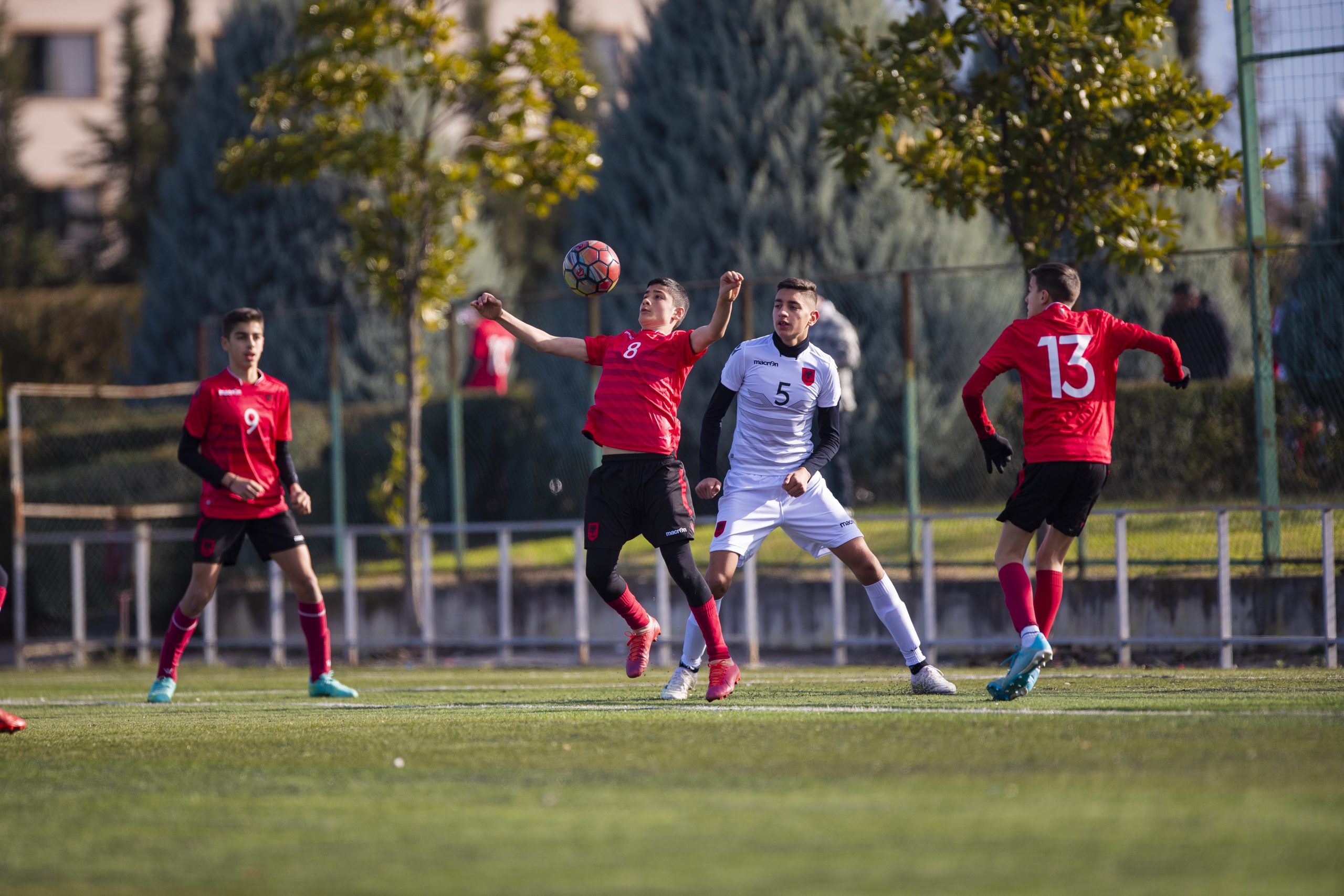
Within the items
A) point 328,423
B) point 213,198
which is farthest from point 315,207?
point 328,423

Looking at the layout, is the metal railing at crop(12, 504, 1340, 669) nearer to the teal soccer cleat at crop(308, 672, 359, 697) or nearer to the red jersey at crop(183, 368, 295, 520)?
the teal soccer cleat at crop(308, 672, 359, 697)

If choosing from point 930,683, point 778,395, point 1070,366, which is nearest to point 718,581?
point 778,395

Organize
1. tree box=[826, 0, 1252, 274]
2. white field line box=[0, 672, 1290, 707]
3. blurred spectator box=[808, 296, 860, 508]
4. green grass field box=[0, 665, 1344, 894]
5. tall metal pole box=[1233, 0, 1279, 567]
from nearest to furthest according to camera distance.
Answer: green grass field box=[0, 665, 1344, 894] → white field line box=[0, 672, 1290, 707] → tree box=[826, 0, 1252, 274] → tall metal pole box=[1233, 0, 1279, 567] → blurred spectator box=[808, 296, 860, 508]

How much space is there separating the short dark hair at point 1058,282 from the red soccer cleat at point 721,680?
95.0 inches

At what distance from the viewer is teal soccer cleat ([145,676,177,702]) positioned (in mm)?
9445

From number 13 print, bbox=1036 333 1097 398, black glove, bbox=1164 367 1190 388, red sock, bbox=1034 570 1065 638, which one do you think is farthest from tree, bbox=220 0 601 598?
black glove, bbox=1164 367 1190 388

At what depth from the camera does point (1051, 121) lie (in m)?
11.5

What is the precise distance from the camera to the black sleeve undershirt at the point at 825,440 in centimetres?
816

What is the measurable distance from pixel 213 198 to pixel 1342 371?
18926 mm

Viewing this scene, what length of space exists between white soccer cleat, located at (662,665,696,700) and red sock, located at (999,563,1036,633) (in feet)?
5.46

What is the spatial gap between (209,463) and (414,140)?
281 inches

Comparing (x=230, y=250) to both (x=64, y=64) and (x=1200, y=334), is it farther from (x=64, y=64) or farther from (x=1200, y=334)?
(x=64, y=64)

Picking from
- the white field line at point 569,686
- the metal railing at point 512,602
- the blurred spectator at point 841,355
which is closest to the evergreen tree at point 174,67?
the metal railing at point 512,602

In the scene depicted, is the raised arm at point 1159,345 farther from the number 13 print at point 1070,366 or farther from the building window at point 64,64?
the building window at point 64,64
